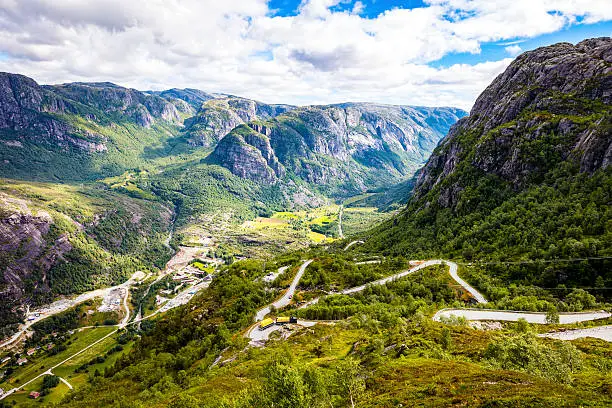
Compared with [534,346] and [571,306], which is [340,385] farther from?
[571,306]

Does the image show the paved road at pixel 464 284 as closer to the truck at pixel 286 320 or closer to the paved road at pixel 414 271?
the paved road at pixel 414 271

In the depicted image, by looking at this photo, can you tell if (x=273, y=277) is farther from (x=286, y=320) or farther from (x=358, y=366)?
(x=358, y=366)

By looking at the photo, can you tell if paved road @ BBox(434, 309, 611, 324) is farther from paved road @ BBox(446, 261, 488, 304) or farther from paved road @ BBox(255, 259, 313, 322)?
paved road @ BBox(255, 259, 313, 322)

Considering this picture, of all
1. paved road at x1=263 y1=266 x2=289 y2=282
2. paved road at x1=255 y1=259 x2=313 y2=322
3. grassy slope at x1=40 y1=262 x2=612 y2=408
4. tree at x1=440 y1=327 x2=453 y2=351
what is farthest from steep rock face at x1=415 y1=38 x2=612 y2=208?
tree at x1=440 y1=327 x2=453 y2=351

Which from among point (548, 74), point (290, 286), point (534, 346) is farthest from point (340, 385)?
point (548, 74)

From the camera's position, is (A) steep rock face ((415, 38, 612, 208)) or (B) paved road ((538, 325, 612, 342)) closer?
(B) paved road ((538, 325, 612, 342))

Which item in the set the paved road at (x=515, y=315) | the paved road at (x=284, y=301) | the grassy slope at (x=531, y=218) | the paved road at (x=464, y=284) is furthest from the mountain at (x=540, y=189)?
the paved road at (x=284, y=301)

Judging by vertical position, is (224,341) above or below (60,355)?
above
